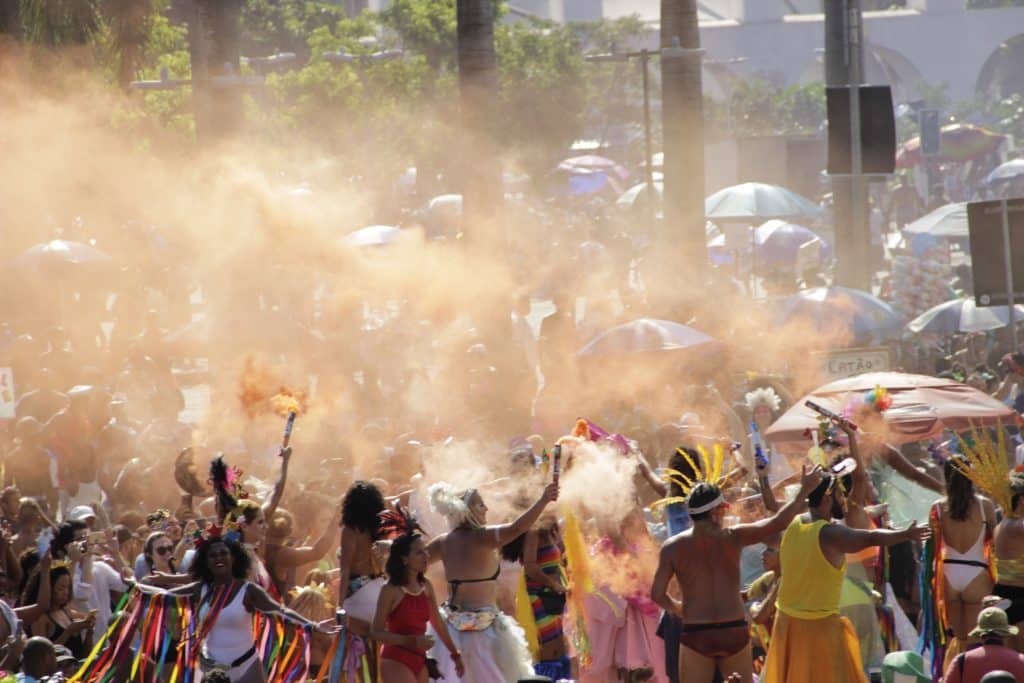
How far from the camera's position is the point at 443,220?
32688mm

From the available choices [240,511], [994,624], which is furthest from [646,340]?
[994,624]

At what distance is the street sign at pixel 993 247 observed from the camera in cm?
1439

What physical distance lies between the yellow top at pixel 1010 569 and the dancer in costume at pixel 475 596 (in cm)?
264

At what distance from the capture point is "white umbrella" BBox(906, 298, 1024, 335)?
21.6 m

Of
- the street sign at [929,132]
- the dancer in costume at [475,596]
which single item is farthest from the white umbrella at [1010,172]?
the dancer in costume at [475,596]

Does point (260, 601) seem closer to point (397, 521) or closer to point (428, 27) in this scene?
point (397, 521)

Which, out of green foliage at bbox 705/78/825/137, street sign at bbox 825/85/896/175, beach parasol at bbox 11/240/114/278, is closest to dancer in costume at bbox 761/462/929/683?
street sign at bbox 825/85/896/175

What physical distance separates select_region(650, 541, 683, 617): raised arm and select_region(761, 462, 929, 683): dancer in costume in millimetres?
569

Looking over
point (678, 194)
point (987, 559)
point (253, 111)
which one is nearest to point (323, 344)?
point (678, 194)

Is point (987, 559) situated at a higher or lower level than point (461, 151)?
lower

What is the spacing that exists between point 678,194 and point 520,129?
33948 millimetres

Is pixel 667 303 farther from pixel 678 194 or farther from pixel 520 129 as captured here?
pixel 520 129

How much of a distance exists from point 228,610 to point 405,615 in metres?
0.94

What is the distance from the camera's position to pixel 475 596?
9.66 metres
